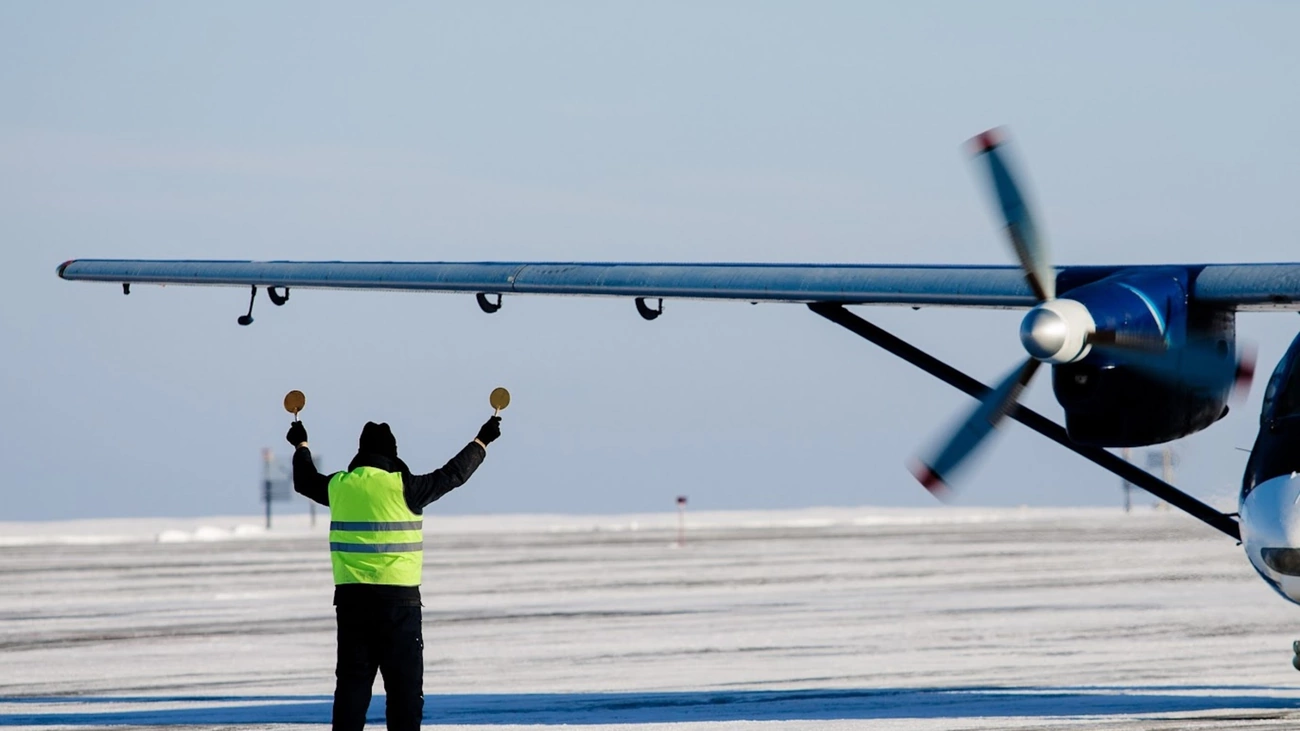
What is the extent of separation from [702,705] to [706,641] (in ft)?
19.9

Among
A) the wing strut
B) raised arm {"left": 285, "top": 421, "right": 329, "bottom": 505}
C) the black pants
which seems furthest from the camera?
the wing strut

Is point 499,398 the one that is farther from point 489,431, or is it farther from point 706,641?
point 706,641

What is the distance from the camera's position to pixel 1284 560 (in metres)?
13.2

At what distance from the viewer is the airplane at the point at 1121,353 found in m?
13.2

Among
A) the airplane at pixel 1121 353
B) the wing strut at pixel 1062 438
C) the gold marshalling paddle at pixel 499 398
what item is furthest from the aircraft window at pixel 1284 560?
the gold marshalling paddle at pixel 499 398

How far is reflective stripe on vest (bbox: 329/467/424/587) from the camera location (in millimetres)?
12172

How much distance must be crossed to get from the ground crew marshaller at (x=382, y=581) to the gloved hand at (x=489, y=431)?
0.17 metres

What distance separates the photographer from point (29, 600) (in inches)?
1257

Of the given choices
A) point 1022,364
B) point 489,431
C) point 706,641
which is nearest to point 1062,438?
point 1022,364

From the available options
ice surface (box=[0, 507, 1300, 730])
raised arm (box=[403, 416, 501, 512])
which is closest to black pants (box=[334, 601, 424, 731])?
raised arm (box=[403, 416, 501, 512])

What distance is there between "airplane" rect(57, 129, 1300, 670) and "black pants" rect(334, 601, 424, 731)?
149 inches

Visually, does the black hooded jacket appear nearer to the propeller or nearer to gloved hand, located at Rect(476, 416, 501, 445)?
gloved hand, located at Rect(476, 416, 501, 445)

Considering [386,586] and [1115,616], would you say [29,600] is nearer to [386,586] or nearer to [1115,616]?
[1115,616]

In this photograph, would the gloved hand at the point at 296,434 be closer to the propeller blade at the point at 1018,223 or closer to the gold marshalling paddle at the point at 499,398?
the gold marshalling paddle at the point at 499,398
